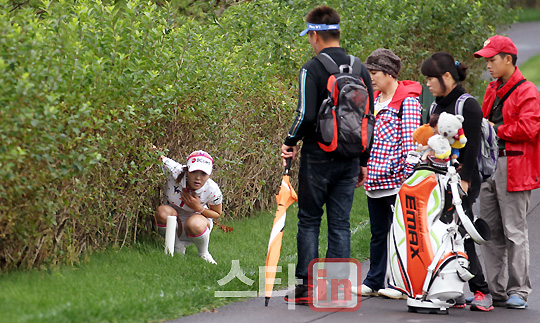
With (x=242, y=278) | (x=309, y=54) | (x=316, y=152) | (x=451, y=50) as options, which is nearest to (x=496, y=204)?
(x=316, y=152)

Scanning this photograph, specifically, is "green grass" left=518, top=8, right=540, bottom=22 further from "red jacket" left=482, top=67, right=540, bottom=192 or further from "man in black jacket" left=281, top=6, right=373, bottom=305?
"man in black jacket" left=281, top=6, right=373, bottom=305

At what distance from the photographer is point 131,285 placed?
5930mm

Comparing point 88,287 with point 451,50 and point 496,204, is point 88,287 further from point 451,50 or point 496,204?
point 451,50

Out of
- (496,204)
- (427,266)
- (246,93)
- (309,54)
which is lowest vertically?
(427,266)

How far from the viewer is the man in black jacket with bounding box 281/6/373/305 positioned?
5.75 m

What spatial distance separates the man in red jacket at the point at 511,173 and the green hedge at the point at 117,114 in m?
2.59

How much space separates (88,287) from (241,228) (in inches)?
126

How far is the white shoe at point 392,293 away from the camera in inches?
250

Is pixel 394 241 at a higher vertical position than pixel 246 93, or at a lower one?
lower

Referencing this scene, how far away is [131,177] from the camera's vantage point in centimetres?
675

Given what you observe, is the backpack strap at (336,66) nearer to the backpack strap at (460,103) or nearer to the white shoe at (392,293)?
the backpack strap at (460,103)

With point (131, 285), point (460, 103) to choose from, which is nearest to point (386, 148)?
point (460, 103)

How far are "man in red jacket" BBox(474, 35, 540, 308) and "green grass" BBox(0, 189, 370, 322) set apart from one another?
1729 millimetres

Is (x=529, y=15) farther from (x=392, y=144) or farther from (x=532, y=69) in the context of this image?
(x=392, y=144)
